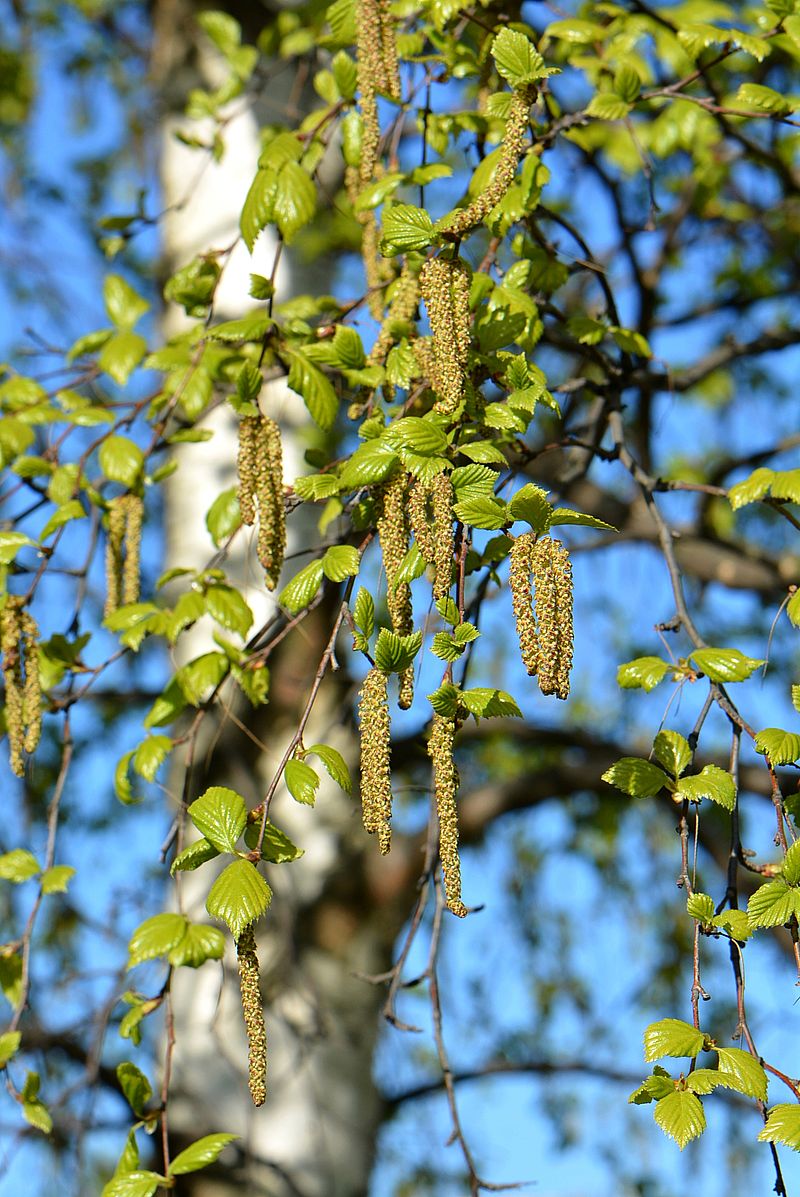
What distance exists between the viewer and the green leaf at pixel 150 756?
1.69 m

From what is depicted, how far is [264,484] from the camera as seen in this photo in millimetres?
1462

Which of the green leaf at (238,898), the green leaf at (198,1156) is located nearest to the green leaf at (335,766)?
the green leaf at (238,898)

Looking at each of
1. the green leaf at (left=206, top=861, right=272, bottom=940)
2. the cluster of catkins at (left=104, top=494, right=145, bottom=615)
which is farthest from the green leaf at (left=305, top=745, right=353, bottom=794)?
the cluster of catkins at (left=104, top=494, right=145, bottom=615)

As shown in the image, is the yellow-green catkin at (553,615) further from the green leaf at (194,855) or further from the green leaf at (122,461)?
the green leaf at (122,461)

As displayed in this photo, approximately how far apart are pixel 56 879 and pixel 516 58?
1278 millimetres

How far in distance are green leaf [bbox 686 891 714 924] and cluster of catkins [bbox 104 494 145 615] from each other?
0.96m

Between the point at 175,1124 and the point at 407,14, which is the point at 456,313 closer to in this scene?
the point at 407,14

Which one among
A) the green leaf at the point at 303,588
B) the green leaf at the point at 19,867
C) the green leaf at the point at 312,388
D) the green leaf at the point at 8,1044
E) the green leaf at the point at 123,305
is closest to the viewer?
the green leaf at the point at 303,588

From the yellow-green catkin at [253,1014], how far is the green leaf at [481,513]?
0.45 m

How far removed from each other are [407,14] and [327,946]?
2035mm

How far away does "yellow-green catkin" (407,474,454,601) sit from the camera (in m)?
1.19

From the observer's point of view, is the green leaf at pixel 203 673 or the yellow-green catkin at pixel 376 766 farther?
the green leaf at pixel 203 673

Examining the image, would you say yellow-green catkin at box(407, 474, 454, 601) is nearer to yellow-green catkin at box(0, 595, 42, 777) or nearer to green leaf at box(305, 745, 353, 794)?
green leaf at box(305, 745, 353, 794)

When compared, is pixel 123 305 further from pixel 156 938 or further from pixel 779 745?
pixel 779 745
